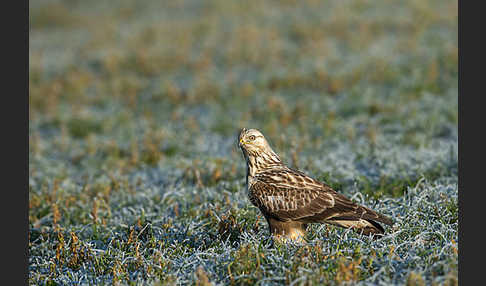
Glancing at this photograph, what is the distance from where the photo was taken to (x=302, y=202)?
6.32m

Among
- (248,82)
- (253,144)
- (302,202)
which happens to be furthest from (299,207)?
(248,82)

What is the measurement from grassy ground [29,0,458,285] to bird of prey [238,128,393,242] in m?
0.25

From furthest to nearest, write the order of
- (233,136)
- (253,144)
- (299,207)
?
(233,136) → (253,144) → (299,207)

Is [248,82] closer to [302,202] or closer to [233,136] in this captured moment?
[233,136]

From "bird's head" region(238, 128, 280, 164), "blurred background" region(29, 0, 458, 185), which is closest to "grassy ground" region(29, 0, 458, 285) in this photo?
"blurred background" region(29, 0, 458, 185)

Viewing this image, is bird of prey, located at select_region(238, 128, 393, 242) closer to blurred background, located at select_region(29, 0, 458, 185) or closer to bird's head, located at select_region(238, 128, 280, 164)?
bird's head, located at select_region(238, 128, 280, 164)

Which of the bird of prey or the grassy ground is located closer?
the grassy ground

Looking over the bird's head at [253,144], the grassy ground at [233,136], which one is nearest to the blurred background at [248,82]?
the grassy ground at [233,136]

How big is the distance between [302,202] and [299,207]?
0.23ft

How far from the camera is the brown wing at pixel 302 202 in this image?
6184 millimetres

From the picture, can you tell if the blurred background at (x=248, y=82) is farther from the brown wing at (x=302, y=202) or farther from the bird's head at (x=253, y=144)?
the brown wing at (x=302, y=202)

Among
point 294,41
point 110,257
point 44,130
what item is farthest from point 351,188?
point 294,41

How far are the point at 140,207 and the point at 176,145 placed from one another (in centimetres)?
353

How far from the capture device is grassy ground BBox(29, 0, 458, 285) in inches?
238
